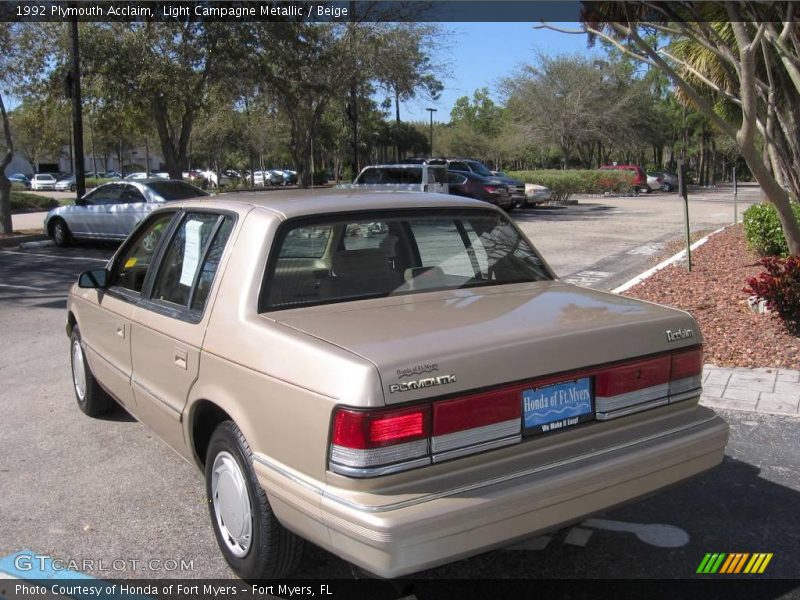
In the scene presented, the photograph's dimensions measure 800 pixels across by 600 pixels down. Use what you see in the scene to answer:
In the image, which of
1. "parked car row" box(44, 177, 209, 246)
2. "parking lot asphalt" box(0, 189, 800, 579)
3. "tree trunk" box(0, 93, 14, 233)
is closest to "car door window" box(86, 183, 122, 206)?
"parked car row" box(44, 177, 209, 246)

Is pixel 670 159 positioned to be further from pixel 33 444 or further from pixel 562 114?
pixel 33 444

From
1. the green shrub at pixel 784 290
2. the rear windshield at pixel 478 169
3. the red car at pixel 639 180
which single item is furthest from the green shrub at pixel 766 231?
the red car at pixel 639 180

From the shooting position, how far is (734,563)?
347 cm

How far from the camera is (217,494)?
339 centimetres

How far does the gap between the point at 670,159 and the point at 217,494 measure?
7155 centimetres

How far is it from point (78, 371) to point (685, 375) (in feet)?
14.1

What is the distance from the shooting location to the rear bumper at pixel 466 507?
2.52 meters

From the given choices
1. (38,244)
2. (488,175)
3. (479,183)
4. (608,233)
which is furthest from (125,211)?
(488,175)

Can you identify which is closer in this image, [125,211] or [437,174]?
[125,211]

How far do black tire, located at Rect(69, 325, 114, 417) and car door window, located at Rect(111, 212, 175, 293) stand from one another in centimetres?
86

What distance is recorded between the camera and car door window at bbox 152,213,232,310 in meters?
3.68

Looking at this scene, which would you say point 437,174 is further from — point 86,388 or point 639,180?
point 639,180

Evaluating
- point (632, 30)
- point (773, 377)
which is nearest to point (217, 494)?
point (773, 377)

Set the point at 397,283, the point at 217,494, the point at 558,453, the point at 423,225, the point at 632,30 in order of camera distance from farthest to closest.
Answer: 1. the point at 632,30
2. the point at 423,225
3. the point at 397,283
4. the point at 217,494
5. the point at 558,453
